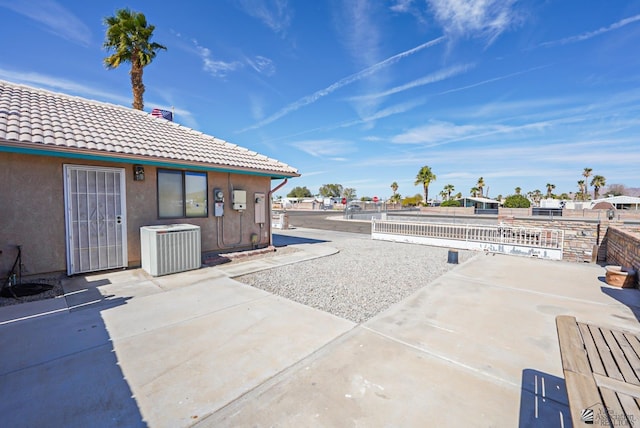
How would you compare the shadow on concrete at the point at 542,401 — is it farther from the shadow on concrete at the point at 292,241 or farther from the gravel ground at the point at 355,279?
the shadow on concrete at the point at 292,241

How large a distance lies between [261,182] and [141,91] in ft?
35.2

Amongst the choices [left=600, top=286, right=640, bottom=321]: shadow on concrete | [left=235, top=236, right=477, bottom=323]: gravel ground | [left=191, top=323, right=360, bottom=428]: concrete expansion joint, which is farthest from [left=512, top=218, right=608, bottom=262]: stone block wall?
[left=191, top=323, right=360, bottom=428]: concrete expansion joint

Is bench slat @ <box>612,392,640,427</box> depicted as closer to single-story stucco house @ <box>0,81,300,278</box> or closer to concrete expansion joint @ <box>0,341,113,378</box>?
concrete expansion joint @ <box>0,341,113,378</box>

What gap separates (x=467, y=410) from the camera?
8.08ft

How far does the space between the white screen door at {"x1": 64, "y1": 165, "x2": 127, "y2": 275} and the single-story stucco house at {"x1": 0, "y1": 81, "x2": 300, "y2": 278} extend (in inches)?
0.7

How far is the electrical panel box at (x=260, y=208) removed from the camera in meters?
9.65

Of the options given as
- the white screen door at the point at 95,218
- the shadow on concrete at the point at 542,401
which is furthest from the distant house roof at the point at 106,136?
the shadow on concrete at the point at 542,401

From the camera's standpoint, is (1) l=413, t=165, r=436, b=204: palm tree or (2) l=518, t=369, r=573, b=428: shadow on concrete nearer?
(2) l=518, t=369, r=573, b=428: shadow on concrete

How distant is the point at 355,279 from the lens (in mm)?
6621

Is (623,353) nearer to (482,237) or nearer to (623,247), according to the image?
(623,247)

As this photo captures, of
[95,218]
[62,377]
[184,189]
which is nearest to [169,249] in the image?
[95,218]

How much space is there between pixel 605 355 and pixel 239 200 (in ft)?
27.6

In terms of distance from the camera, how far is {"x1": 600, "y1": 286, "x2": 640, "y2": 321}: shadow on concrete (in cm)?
499

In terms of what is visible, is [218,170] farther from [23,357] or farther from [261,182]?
[23,357]
